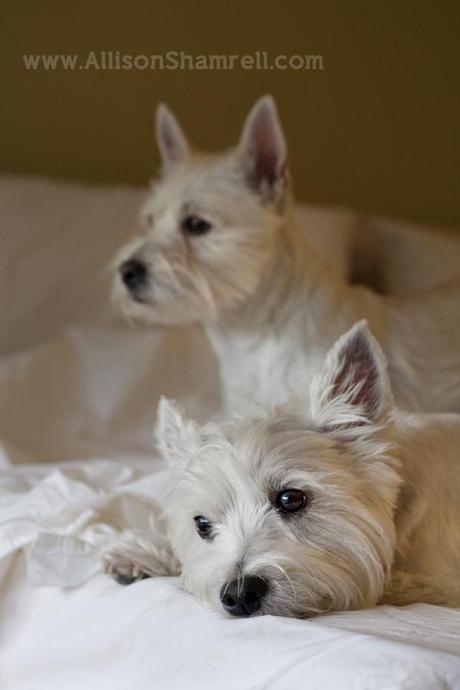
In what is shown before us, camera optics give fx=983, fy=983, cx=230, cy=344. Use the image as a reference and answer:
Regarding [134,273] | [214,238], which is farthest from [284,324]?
[134,273]

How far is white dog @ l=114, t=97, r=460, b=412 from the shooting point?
2.25 meters

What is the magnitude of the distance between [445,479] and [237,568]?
427 mm

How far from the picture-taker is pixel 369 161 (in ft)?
10.9

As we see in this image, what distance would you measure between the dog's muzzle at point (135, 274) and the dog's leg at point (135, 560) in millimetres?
840

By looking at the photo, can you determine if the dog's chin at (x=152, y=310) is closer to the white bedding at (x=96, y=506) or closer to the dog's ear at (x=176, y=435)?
the white bedding at (x=96, y=506)

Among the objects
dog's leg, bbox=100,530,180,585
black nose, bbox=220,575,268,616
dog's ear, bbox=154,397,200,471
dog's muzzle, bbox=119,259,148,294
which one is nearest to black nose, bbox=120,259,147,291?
dog's muzzle, bbox=119,259,148,294

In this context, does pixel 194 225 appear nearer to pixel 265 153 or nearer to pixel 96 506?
pixel 265 153

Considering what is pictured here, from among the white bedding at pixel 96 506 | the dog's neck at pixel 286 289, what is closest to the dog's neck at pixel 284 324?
the dog's neck at pixel 286 289

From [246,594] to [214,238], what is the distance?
121 centimetres

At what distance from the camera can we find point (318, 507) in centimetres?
137

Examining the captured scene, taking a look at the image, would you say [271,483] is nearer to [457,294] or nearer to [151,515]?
[151,515]

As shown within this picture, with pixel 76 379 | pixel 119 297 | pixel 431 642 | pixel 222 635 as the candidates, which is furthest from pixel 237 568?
pixel 76 379

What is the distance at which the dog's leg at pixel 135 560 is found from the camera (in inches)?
61.0

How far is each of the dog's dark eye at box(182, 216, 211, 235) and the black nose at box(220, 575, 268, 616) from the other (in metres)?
1.23
